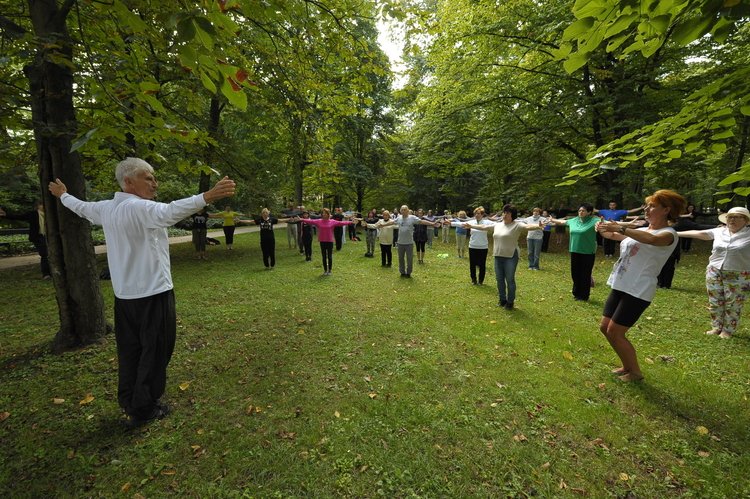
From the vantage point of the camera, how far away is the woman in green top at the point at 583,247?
7.24 meters

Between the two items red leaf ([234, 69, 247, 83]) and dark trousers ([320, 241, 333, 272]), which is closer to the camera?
red leaf ([234, 69, 247, 83])

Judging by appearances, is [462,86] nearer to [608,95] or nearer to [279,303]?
[608,95]

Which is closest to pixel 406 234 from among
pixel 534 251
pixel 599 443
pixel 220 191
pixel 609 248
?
pixel 534 251

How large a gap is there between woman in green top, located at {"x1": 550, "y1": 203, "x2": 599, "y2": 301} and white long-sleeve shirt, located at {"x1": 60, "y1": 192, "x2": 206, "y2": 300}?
772 cm

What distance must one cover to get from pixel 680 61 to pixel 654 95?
2.38 m

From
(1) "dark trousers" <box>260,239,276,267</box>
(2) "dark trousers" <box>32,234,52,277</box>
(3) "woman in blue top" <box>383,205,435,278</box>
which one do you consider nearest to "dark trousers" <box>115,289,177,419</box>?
(3) "woman in blue top" <box>383,205,435,278</box>

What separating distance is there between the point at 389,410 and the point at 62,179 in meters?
5.33

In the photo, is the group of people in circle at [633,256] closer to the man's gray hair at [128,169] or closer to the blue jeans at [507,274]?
the blue jeans at [507,274]

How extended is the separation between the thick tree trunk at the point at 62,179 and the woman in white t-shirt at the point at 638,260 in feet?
22.6

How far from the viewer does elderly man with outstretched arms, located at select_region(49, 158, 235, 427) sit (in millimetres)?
2799

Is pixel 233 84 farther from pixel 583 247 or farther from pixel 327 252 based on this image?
pixel 327 252

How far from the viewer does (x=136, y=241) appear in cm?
287

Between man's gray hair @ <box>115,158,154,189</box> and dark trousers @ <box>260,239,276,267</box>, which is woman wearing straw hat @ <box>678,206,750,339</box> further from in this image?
dark trousers @ <box>260,239,276,267</box>

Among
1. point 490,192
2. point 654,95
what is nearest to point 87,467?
point 654,95
